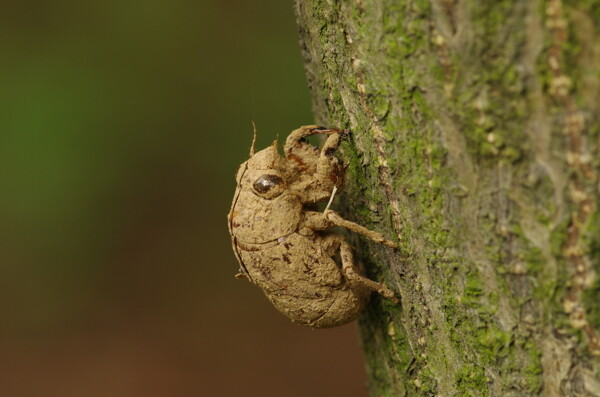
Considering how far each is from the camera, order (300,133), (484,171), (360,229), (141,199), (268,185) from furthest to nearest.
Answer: (141,199), (300,133), (268,185), (360,229), (484,171)

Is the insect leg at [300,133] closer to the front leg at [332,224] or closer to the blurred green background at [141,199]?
the front leg at [332,224]

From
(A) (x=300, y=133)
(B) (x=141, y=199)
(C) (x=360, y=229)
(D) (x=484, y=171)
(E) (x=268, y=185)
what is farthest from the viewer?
(B) (x=141, y=199)

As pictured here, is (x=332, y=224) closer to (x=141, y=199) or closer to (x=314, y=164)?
(x=314, y=164)

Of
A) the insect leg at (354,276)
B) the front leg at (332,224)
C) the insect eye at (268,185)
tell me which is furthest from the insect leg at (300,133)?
the insect leg at (354,276)

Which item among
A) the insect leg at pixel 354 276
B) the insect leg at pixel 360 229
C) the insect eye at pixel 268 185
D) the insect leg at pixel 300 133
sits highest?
the insect leg at pixel 300 133

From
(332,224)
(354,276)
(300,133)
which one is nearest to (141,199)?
(300,133)
